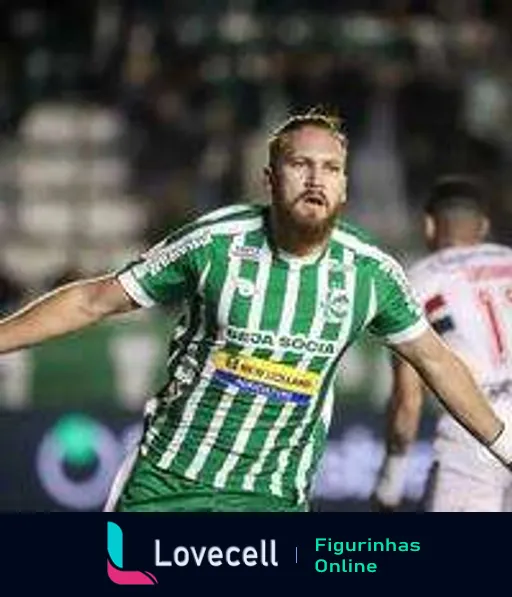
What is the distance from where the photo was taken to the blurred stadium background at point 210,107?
13.2 meters

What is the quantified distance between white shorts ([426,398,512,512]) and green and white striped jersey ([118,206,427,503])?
1483 mm

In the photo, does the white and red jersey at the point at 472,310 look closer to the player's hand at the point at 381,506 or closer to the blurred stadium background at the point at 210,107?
the player's hand at the point at 381,506

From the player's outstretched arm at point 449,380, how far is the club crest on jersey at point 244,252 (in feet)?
1.56

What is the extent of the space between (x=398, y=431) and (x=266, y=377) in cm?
145

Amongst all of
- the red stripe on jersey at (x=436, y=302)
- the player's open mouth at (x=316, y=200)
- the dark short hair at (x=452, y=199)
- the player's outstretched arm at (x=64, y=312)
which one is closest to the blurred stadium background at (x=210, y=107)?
the dark short hair at (x=452, y=199)

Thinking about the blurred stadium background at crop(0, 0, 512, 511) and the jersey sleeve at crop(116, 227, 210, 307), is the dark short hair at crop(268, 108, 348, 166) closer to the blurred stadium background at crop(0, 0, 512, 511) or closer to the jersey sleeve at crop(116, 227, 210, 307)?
the jersey sleeve at crop(116, 227, 210, 307)

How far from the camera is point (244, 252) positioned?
18.7 ft

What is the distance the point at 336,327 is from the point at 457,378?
367 millimetres

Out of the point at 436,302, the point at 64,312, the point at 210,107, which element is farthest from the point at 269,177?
the point at 210,107

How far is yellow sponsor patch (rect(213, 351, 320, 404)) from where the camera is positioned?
572 cm

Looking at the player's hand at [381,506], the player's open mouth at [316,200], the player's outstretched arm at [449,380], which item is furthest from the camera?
the player's hand at [381,506]
